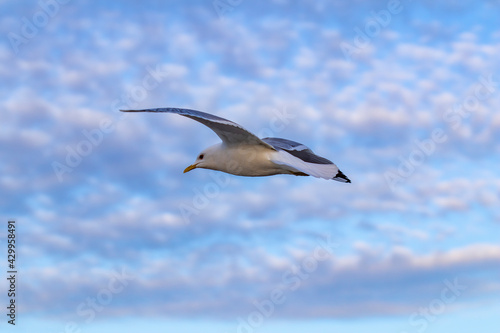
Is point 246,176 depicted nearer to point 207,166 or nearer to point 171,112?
point 207,166

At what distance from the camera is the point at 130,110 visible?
11953 millimetres

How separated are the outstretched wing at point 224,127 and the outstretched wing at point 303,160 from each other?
0.47 meters

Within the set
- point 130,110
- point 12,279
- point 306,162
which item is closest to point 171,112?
point 130,110

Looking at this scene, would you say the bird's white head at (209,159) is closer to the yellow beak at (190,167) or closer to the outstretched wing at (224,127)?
the yellow beak at (190,167)

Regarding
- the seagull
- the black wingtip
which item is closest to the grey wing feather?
the seagull

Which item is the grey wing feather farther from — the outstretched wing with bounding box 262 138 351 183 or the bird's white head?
the bird's white head

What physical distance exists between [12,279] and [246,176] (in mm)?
6320

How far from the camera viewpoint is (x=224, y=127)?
1342 cm

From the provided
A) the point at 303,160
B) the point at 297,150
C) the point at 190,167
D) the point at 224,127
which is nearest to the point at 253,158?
the point at 224,127

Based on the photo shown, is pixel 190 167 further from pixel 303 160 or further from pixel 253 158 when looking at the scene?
pixel 303 160

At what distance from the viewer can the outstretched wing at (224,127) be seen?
1220 cm

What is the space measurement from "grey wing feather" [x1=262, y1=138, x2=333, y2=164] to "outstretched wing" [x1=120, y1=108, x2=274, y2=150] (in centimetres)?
108

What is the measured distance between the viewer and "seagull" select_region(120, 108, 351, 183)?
13.3 m

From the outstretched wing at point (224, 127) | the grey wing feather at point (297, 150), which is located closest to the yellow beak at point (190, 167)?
the outstretched wing at point (224, 127)
